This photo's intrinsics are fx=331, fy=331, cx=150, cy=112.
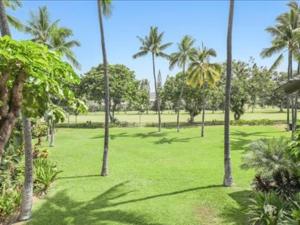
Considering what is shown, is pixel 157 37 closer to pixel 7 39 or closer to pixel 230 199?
pixel 230 199

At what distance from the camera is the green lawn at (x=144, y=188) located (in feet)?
46.2

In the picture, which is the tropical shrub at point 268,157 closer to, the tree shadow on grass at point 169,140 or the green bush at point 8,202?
the green bush at point 8,202


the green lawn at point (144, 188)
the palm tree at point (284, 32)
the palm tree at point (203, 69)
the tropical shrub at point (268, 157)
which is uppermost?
the palm tree at point (284, 32)

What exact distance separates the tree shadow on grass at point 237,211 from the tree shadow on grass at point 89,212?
114 inches

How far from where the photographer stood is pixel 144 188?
18422 millimetres

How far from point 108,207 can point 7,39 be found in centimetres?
1214

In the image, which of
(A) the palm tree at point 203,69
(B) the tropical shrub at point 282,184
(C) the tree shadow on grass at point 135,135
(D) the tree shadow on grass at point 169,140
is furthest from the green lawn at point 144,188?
(A) the palm tree at point 203,69

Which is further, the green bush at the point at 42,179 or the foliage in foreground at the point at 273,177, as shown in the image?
the green bush at the point at 42,179

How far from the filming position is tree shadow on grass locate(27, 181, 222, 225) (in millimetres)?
13617

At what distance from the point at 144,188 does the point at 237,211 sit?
5.60 meters

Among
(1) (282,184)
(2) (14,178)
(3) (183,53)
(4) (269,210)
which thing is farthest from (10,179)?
(3) (183,53)

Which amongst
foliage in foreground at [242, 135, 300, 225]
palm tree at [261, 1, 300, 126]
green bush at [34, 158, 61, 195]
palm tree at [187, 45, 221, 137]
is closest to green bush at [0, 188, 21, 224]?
green bush at [34, 158, 61, 195]

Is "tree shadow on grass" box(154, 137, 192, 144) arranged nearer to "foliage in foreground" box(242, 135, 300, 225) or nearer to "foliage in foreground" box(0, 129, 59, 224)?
"foliage in foreground" box(0, 129, 59, 224)

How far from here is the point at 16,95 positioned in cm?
489
